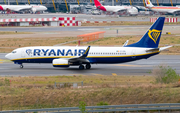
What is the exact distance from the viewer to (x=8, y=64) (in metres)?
46.5

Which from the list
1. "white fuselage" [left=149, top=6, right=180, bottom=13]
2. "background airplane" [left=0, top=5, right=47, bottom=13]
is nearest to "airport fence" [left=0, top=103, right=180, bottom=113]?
"white fuselage" [left=149, top=6, right=180, bottom=13]

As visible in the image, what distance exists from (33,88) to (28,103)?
2.69 metres

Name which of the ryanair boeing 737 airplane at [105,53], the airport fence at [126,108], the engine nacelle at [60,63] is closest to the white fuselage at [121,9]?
the ryanair boeing 737 airplane at [105,53]

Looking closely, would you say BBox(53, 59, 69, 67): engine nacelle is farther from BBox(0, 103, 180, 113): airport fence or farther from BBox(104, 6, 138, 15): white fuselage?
BBox(104, 6, 138, 15): white fuselage

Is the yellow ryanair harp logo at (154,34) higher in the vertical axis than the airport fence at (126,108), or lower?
higher

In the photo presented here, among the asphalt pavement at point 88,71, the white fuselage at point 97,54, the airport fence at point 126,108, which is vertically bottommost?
the asphalt pavement at point 88,71

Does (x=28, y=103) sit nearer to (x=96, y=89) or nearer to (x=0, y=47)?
(x=96, y=89)

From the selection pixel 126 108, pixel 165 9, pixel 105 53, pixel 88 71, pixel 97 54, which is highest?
pixel 165 9

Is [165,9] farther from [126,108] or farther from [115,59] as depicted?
[126,108]

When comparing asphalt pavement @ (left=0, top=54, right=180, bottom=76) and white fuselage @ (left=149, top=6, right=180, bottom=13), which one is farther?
white fuselage @ (left=149, top=6, right=180, bottom=13)

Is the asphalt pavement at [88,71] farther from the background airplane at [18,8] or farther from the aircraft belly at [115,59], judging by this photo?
the background airplane at [18,8]

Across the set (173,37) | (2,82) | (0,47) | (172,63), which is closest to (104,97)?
(2,82)

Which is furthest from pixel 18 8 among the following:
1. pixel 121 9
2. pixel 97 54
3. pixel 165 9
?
pixel 97 54

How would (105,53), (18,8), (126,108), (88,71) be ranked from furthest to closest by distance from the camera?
(18,8), (105,53), (88,71), (126,108)
